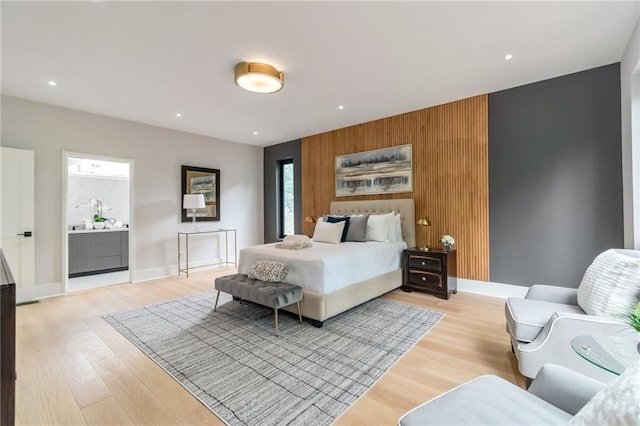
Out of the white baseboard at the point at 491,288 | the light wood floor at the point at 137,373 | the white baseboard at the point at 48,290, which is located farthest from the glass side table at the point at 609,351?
the white baseboard at the point at 48,290

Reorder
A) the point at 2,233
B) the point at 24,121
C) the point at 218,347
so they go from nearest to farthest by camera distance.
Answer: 1. the point at 218,347
2. the point at 2,233
3. the point at 24,121

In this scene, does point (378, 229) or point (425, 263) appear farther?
point (378, 229)

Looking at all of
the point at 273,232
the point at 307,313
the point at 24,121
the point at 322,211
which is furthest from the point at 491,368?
the point at 24,121

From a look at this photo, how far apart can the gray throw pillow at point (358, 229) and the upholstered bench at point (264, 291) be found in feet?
5.36

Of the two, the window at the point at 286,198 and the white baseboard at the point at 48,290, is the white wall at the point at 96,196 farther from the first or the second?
the window at the point at 286,198

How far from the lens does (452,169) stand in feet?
13.6

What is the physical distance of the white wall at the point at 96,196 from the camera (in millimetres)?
5902

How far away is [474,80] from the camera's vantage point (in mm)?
3410

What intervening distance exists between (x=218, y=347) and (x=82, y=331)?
159 centimetres

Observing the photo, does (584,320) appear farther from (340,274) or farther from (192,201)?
(192,201)

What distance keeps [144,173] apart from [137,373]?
3910mm

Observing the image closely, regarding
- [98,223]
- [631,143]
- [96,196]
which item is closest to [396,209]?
[631,143]

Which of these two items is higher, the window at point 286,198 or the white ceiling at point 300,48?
the white ceiling at point 300,48

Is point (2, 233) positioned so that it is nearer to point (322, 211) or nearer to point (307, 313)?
point (307, 313)
